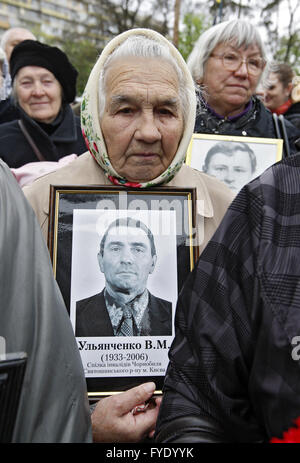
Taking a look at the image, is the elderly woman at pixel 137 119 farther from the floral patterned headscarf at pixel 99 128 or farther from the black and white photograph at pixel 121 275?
the black and white photograph at pixel 121 275

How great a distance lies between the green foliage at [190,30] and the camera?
2061 centimetres

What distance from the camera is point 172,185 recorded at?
1978 millimetres

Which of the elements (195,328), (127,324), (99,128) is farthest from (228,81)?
(195,328)

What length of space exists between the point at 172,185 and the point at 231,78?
4.19 feet

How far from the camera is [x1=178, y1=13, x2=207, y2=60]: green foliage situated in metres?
20.6

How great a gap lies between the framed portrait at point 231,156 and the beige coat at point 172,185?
0.50 metres

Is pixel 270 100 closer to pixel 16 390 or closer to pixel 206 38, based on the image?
pixel 206 38

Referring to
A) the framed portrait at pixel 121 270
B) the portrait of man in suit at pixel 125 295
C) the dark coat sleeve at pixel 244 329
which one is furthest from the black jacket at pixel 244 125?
the dark coat sleeve at pixel 244 329

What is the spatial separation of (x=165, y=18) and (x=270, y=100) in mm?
13769

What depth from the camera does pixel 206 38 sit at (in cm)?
299

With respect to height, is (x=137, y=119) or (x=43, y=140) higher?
(x=43, y=140)

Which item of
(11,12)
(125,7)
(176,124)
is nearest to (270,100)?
(176,124)

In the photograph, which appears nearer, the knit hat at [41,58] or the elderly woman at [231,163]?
the elderly woman at [231,163]

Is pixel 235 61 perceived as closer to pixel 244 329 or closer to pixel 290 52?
pixel 244 329
